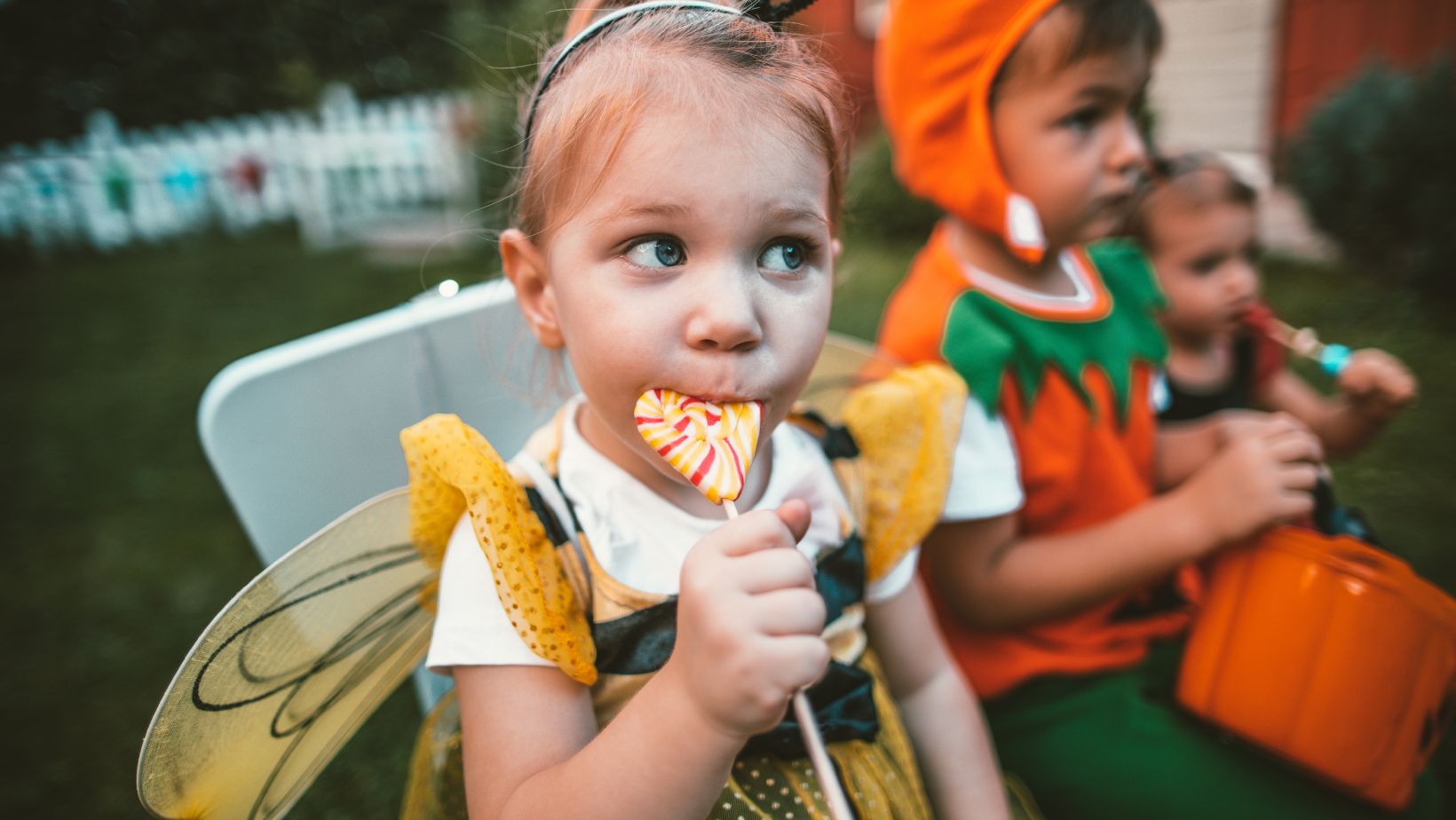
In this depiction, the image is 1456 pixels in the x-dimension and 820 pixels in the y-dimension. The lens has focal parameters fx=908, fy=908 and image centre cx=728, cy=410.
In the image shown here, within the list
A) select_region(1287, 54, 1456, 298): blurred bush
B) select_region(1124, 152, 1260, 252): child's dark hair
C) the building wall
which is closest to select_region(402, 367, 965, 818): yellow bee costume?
select_region(1124, 152, 1260, 252): child's dark hair

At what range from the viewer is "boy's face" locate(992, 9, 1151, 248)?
136 centimetres

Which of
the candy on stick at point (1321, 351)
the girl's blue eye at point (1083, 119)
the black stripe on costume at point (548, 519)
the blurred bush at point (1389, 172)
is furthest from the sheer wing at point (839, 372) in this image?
the blurred bush at point (1389, 172)

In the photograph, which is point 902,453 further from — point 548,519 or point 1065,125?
point 1065,125

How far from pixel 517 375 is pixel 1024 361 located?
77cm

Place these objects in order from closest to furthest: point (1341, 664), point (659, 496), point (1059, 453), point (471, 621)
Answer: point (471, 621), point (659, 496), point (1341, 664), point (1059, 453)

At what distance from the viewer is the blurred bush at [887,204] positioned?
20.8 feet

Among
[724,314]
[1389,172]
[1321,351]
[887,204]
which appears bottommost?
[887,204]

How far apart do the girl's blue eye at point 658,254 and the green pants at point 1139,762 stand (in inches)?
38.4

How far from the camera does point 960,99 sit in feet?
4.69

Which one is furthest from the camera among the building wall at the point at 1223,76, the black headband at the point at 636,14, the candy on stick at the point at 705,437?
the building wall at the point at 1223,76

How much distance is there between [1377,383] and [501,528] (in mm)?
1650

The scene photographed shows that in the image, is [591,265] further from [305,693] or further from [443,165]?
[443,165]

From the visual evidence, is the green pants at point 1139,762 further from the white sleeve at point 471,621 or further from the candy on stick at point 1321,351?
the white sleeve at point 471,621

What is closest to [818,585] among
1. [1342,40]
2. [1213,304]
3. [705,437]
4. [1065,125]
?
[705,437]
